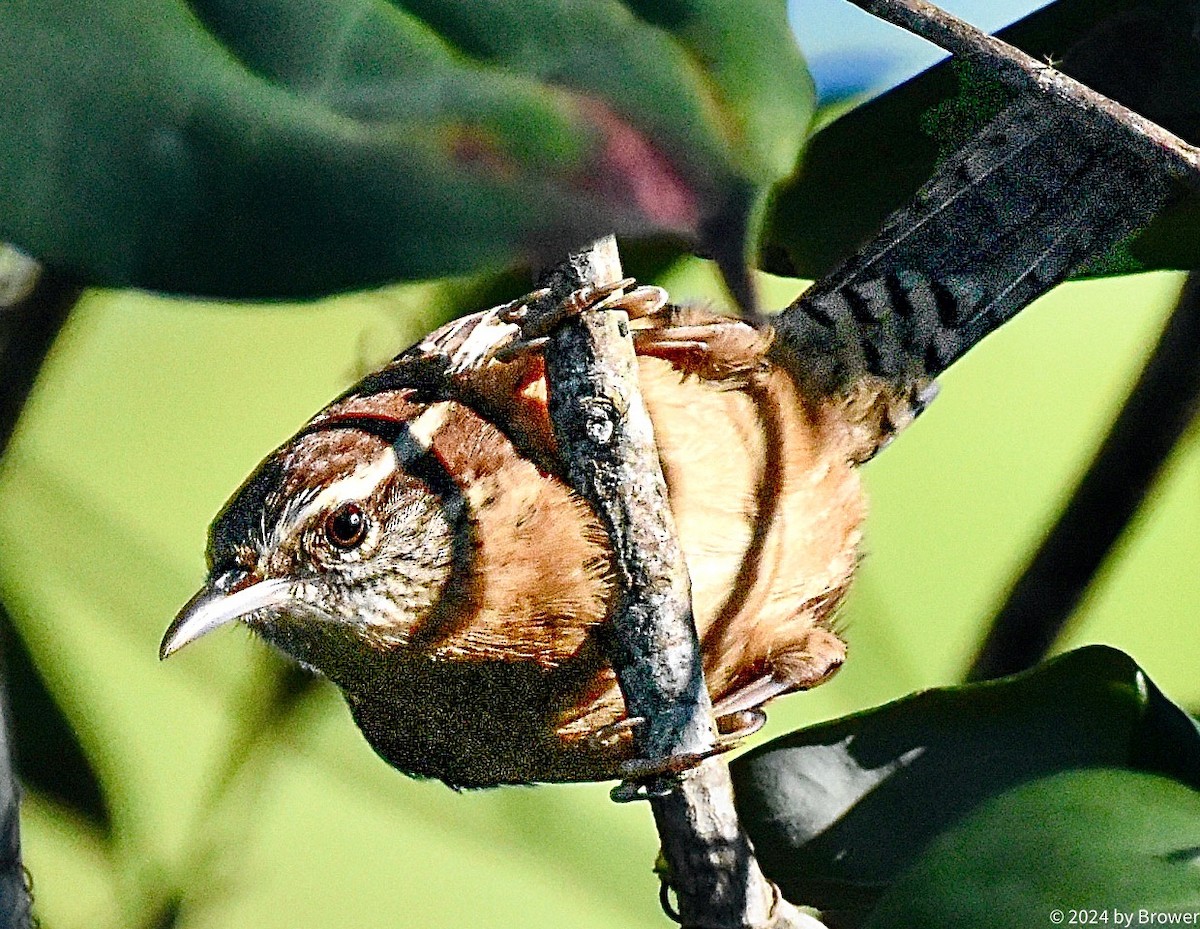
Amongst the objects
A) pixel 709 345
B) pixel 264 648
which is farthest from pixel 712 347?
pixel 264 648

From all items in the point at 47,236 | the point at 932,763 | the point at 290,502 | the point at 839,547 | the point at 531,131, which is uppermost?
the point at 531,131

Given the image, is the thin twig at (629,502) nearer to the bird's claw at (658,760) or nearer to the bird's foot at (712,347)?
the bird's claw at (658,760)

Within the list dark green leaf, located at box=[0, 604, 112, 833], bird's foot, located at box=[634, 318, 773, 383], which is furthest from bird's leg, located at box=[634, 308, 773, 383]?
dark green leaf, located at box=[0, 604, 112, 833]

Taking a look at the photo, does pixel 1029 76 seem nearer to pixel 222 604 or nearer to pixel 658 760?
pixel 658 760

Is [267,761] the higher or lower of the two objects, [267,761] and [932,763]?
the lower

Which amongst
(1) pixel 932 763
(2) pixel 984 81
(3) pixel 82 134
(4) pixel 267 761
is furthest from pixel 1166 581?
(3) pixel 82 134

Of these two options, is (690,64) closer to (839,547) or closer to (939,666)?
(839,547)

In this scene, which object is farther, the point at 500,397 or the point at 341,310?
the point at 341,310

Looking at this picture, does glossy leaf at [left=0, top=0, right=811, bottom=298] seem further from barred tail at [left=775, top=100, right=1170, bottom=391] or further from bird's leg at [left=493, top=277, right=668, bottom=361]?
barred tail at [left=775, top=100, right=1170, bottom=391]
